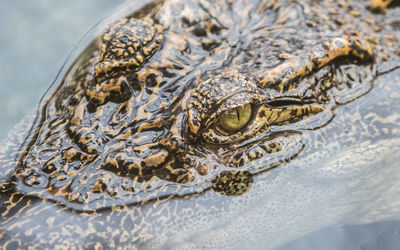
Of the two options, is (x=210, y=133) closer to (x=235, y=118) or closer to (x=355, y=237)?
(x=235, y=118)

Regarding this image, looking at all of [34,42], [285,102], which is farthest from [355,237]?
[34,42]

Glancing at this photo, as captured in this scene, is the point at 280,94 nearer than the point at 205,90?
No

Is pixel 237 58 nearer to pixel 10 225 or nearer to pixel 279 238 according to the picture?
pixel 279 238

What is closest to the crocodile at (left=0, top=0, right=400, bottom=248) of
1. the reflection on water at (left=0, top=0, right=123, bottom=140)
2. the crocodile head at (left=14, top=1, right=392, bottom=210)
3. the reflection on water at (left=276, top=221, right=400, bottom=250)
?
the crocodile head at (left=14, top=1, right=392, bottom=210)

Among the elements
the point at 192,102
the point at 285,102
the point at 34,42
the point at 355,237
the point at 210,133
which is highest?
the point at 34,42

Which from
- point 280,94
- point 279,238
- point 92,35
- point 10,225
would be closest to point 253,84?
point 280,94

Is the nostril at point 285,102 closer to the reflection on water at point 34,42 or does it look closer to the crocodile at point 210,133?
the crocodile at point 210,133
